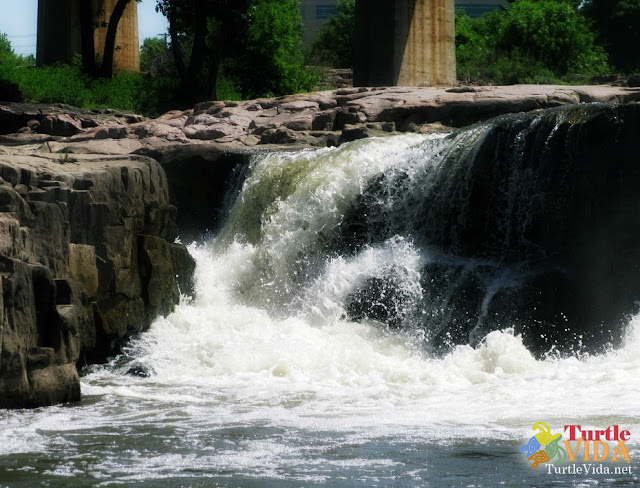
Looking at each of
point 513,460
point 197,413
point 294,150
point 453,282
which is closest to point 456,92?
point 294,150

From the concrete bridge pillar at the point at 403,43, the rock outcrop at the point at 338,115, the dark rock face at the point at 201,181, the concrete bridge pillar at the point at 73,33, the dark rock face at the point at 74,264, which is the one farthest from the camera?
the concrete bridge pillar at the point at 73,33

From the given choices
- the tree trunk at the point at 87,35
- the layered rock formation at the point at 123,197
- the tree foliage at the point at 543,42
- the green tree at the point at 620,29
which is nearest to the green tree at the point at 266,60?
the tree trunk at the point at 87,35

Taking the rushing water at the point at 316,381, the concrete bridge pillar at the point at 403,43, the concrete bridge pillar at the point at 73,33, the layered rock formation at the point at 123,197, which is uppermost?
the concrete bridge pillar at the point at 73,33

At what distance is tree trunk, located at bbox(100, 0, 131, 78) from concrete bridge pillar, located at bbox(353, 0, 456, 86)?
6.44 m

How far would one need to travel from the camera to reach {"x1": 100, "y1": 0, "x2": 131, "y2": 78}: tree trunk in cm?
2719

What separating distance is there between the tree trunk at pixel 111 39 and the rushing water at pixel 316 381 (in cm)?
1320

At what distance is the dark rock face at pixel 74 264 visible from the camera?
8.65 meters

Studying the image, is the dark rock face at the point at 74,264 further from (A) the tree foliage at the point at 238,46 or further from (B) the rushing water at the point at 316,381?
(A) the tree foliage at the point at 238,46

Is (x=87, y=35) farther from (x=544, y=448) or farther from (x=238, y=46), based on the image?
(x=544, y=448)

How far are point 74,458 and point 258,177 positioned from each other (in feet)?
26.8

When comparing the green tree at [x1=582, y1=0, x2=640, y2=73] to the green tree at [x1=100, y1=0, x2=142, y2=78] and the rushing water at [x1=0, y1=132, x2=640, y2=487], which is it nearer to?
the green tree at [x1=100, y1=0, x2=142, y2=78]

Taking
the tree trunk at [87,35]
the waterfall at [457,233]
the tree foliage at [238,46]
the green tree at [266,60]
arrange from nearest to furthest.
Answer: the waterfall at [457,233]
the tree foliage at [238,46]
the green tree at [266,60]
the tree trunk at [87,35]

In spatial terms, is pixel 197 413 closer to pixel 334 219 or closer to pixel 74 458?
pixel 74 458

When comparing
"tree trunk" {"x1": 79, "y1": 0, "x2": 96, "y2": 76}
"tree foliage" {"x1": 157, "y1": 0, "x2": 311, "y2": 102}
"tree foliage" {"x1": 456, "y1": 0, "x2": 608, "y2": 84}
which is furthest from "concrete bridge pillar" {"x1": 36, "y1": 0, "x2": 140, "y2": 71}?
"tree foliage" {"x1": 456, "y1": 0, "x2": 608, "y2": 84}
